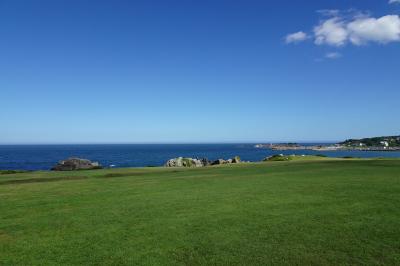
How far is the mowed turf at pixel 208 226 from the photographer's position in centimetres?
905

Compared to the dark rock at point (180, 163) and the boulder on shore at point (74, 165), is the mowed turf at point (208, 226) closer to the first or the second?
the boulder on shore at point (74, 165)

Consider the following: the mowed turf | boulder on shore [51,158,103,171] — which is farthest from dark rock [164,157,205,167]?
the mowed turf

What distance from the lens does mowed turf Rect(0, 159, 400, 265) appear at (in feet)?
29.7

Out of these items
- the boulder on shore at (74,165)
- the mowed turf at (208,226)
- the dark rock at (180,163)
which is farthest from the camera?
the dark rock at (180,163)

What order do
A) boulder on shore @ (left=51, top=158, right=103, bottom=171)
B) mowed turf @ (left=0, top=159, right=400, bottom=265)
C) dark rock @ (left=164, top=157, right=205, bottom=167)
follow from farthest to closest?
dark rock @ (left=164, top=157, right=205, bottom=167)
boulder on shore @ (left=51, top=158, right=103, bottom=171)
mowed turf @ (left=0, top=159, right=400, bottom=265)

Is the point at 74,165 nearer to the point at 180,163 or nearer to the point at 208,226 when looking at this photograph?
the point at 180,163

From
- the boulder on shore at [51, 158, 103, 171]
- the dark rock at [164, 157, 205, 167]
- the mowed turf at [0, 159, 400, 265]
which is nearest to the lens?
Answer: the mowed turf at [0, 159, 400, 265]

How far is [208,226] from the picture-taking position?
11609mm

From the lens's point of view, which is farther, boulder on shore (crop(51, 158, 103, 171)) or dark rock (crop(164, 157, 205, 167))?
dark rock (crop(164, 157, 205, 167))

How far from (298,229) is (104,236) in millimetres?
5778

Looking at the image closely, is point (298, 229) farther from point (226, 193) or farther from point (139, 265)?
point (226, 193)

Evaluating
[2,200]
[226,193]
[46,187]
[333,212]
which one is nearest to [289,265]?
[333,212]

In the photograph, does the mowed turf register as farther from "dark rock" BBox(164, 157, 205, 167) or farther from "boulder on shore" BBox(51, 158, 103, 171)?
"dark rock" BBox(164, 157, 205, 167)

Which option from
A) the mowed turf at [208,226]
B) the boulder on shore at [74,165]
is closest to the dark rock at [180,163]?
the boulder on shore at [74,165]
